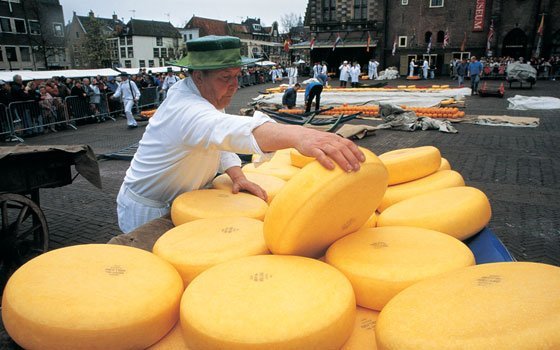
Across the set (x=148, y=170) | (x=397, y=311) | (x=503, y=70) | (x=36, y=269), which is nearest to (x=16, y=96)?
(x=148, y=170)

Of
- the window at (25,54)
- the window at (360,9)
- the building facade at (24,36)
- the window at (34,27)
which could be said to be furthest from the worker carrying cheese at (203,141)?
the window at (34,27)

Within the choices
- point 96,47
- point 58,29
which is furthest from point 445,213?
point 58,29

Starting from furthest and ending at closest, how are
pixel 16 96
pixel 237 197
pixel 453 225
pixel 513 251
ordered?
1. pixel 16 96
2. pixel 513 251
3. pixel 237 197
4. pixel 453 225

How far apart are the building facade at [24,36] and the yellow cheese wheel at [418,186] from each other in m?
48.1

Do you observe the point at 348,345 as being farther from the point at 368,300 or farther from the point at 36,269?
the point at 36,269

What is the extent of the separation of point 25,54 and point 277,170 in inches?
2157

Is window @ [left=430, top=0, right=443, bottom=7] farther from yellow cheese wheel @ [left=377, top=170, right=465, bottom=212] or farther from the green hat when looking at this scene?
the green hat

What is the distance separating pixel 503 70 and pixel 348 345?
34.8 meters

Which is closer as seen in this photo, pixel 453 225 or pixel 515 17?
pixel 453 225

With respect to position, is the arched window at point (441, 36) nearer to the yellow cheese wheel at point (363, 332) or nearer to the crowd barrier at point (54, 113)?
the crowd barrier at point (54, 113)

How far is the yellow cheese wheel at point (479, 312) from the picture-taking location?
92 cm

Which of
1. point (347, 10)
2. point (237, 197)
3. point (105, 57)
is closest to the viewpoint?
point (237, 197)

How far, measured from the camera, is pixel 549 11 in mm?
31562

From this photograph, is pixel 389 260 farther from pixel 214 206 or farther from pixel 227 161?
pixel 227 161
